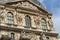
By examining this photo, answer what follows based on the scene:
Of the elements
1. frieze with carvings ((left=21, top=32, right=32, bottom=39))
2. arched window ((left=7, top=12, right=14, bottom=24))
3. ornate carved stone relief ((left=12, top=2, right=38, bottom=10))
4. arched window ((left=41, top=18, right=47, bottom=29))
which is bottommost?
frieze with carvings ((left=21, top=32, right=32, bottom=39))

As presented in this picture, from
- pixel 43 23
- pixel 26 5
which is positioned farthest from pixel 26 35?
pixel 26 5

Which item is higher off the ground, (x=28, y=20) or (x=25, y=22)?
(x=28, y=20)

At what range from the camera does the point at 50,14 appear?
29.8m

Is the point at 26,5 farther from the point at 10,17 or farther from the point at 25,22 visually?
the point at 10,17

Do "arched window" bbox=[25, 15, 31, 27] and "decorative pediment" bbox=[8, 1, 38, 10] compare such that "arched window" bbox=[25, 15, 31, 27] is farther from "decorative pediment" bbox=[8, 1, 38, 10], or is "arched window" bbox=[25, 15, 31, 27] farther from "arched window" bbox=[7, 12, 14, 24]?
"arched window" bbox=[7, 12, 14, 24]

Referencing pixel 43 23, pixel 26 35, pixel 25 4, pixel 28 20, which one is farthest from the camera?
pixel 43 23

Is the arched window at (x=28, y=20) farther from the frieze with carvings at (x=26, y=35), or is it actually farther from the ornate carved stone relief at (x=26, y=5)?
the frieze with carvings at (x=26, y=35)

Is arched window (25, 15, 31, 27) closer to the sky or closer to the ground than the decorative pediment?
closer to the ground

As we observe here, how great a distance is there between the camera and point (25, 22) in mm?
27703

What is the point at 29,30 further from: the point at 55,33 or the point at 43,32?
the point at 55,33

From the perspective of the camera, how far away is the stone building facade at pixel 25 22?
2583 centimetres

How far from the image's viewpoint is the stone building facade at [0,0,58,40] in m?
25.8

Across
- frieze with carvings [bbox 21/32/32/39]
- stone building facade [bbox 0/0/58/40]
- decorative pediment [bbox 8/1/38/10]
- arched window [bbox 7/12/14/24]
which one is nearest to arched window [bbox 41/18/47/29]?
stone building facade [bbox 0/0/58/40]

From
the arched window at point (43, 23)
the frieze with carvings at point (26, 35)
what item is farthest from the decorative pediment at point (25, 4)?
the frieze with carvings at point (26, 35)
